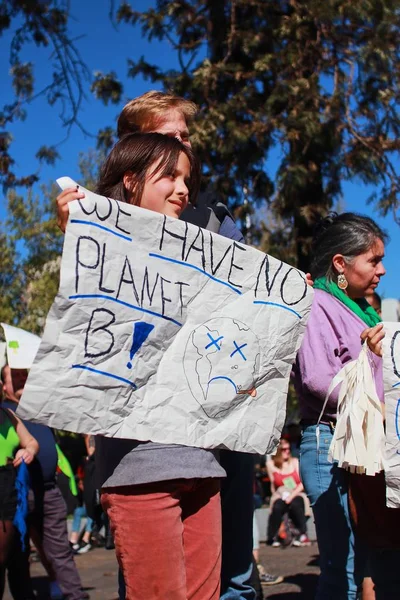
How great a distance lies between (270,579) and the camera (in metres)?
6.62

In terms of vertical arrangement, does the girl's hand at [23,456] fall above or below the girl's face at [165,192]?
below

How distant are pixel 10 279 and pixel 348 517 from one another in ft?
72.5

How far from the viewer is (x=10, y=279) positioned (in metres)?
24.4

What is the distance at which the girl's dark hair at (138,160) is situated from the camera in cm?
253

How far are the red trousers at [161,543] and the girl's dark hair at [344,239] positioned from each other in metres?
1.61

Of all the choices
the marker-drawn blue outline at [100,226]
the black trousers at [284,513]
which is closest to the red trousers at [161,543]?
the marker-drawn blue outline at [100,226]

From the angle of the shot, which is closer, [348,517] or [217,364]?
[217,364]

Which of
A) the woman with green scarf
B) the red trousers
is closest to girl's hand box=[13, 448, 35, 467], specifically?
the woman with green scarf

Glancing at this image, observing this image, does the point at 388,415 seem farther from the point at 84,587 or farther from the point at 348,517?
the point at 84,587

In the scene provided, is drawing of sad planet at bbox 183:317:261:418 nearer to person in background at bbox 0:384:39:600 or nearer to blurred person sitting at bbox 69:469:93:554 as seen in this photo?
person in background at bbox 0:384:39:600

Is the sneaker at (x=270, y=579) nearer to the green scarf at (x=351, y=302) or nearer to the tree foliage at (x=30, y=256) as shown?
the green scarf at (x=351, y=302)

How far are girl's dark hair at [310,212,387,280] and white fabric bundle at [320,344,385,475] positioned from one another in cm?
87

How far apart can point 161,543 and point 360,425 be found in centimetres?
86

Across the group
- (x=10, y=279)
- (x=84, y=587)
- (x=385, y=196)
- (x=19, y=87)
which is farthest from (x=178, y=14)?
(x=10, y=279)
